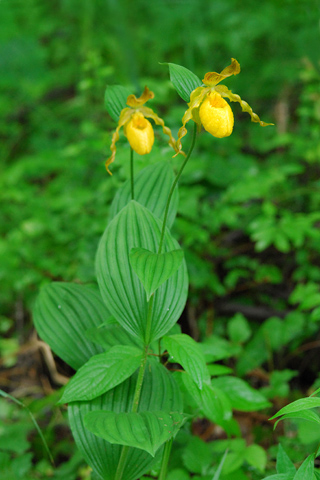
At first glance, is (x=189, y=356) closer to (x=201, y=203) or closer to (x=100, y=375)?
(x=100, y=375)

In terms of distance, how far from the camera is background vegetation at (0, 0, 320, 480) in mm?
1464

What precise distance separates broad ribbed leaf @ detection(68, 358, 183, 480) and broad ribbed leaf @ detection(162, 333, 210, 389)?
0.12 metres

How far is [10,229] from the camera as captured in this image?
2.32m

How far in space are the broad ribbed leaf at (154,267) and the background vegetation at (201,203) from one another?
364 mm

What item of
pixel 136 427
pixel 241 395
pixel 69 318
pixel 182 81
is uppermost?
pixel 182 81

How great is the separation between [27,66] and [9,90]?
0.51 metres

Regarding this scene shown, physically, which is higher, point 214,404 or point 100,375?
point 100,375

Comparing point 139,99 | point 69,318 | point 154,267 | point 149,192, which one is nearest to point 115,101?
point 139,99

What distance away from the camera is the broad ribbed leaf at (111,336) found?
1004 mm

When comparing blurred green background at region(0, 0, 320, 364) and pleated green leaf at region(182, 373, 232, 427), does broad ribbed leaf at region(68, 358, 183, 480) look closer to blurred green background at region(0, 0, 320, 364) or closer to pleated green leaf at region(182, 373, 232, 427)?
pleated green leaf at region(182, 373, 232, 427)

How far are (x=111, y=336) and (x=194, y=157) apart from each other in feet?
3.98

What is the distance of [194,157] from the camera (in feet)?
6.53

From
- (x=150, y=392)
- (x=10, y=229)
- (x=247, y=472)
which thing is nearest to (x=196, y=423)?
(x=247, y=472)

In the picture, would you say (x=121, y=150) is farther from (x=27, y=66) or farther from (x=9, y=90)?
(x=9, y=90)
